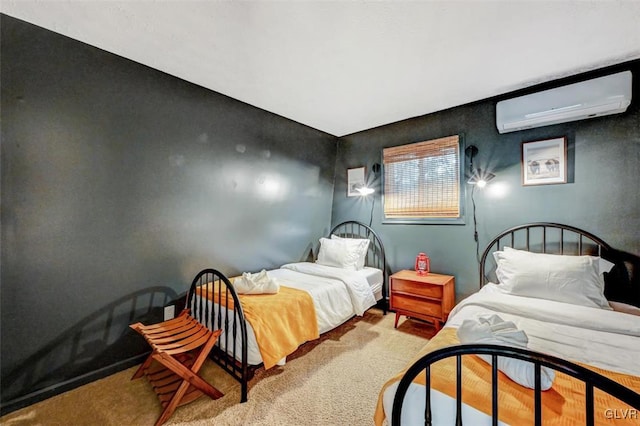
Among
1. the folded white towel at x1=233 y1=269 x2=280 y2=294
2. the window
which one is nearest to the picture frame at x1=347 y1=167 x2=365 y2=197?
the window

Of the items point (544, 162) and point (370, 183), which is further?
Answer: point (370, 183)

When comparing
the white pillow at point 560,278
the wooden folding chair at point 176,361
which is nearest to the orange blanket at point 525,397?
the white pillow at point 560,278

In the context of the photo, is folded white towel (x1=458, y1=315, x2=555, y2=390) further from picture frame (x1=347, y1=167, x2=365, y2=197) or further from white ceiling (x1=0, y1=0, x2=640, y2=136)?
picture frame (x1=347, y1=167, x2=365, y2=197)

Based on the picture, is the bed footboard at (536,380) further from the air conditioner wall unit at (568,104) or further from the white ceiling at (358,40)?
the air conditioner wall unit at (568,104)

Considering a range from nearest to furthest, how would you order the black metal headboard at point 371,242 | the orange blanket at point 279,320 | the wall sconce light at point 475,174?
the orange blanket at point 279,320, the wall sconce light at point 475,174, the black metal headboard at point 371,242

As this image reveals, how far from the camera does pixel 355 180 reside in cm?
396

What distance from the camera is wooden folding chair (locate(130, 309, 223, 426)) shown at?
1.66m

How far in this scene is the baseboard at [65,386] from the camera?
172 centimetres

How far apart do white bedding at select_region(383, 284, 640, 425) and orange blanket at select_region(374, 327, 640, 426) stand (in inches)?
2.1

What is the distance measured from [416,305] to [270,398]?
5.51ft

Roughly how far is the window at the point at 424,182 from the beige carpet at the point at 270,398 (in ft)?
5.07

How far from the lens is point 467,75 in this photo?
7.93 ft

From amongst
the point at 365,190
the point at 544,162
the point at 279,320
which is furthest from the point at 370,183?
the point at 279,320

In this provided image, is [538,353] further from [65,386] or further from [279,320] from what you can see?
[65,386]
